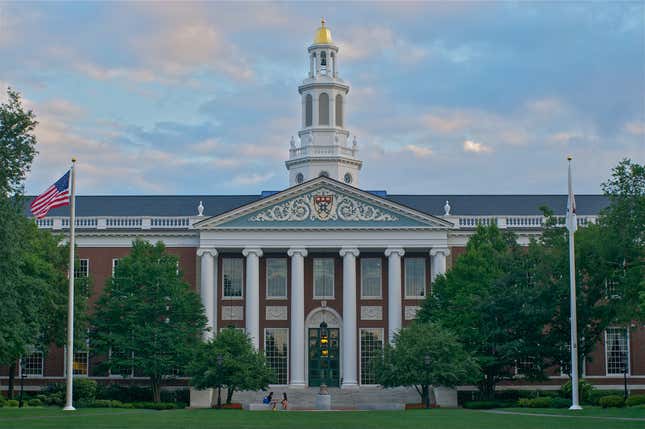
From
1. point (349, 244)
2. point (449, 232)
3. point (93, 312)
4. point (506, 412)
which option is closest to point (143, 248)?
point (93, 312)

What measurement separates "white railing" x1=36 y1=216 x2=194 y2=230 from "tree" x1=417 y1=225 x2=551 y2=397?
814 inches

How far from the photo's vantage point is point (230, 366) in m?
68.2

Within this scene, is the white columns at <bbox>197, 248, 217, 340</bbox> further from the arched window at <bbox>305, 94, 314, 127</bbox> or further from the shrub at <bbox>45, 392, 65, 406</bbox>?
the shrub at <bbox>45, 392, 65, 406</bbox>

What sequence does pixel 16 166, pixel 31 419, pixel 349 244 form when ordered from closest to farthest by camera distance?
1. pixel 31 419
2. pixel 16 166
3. pixel 349 244

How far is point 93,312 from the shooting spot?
81.9m

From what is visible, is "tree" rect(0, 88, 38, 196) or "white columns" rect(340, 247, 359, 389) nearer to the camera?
"tree" rect(0, 88, 38, 196)

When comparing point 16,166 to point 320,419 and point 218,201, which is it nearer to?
point 320,419

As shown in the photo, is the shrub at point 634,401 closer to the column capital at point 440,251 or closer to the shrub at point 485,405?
the shrub at point 485,405

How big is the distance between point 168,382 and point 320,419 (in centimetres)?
3537

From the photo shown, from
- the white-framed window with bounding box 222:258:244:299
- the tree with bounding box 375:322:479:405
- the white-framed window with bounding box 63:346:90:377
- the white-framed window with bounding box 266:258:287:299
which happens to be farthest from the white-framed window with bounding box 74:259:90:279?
the tree with bounding box 375:322:479:405

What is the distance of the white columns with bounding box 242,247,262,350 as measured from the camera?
8031cm

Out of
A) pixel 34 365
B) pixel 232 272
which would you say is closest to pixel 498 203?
pixel 232 272

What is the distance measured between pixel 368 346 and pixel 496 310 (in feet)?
54.1

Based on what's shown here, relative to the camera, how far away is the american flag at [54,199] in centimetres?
5341
